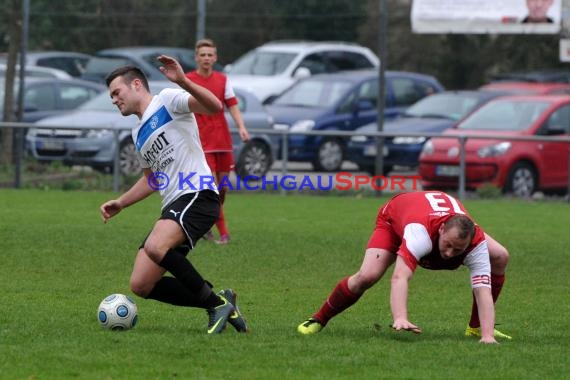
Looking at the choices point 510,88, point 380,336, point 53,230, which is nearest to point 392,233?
point 380,336

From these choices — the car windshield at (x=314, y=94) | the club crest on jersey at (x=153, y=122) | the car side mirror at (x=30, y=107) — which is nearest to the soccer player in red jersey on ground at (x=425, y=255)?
the club crest on jersey at (x=153, y=122)

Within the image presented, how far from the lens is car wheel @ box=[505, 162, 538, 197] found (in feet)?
65.2

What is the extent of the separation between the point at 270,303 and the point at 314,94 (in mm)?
15503

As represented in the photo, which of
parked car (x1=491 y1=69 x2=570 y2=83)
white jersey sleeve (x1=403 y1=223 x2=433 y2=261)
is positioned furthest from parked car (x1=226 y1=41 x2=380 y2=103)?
white jersey sleeve (x1=403 y1=223 x2=433 y2=261)

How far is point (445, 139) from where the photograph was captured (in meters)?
20.1

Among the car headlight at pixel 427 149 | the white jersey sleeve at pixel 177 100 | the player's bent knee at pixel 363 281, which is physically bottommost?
the player's bent knee at pixel 363 281

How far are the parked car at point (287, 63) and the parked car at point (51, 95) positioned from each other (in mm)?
3936

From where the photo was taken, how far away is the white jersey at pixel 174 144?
8.76 m

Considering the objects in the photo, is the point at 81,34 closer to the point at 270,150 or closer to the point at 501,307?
the point at 270,150

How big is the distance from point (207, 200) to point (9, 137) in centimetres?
1184

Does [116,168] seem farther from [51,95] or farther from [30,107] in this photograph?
[51,95]

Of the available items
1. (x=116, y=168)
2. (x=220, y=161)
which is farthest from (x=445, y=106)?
→ (x=220, y=161)

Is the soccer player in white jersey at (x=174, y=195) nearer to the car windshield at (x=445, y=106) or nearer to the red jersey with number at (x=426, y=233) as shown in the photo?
the red jersey with number at (x=426, y=233)

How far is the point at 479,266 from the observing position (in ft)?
27.8
